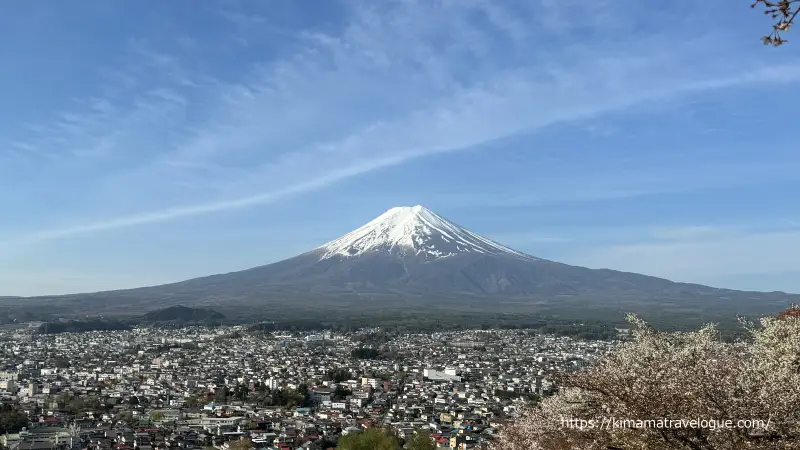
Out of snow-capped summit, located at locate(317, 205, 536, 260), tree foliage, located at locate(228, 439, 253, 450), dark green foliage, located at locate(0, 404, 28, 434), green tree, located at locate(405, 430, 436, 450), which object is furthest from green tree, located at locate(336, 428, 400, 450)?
snow-capped summit, located at locate(317, 205, 536, 260)

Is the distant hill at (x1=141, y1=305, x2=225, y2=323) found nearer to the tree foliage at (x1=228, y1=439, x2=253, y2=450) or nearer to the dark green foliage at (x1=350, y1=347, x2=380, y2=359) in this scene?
the dark green foliage at (x1=350, y1=347, x2=380, y2=359)

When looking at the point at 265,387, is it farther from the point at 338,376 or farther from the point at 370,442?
the point at 370,442

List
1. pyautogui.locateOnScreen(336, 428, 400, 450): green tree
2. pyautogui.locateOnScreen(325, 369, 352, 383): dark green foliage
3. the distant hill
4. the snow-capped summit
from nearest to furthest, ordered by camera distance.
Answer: pyautogui.locateOnScreen(336, 428, 400, 450): green tree → pyautogui.locateOnScreen(325, 369, 352, 383): dark green foliage → the distant hill → the snow-capped summit

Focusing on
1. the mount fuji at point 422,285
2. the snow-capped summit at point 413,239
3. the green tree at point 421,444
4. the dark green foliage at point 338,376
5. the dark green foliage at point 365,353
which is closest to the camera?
the green tree at point 421,444

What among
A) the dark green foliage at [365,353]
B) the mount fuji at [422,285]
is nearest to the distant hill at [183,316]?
the mount fuji at [422,285]

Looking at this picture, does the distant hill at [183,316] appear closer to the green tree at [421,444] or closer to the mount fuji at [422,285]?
the mount fuji at [422,285]

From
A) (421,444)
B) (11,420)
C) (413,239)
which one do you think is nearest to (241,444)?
(421,444)

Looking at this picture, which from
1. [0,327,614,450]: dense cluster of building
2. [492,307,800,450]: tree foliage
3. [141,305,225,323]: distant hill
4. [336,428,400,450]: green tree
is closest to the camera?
[492,307,800,450]: tree foliage
